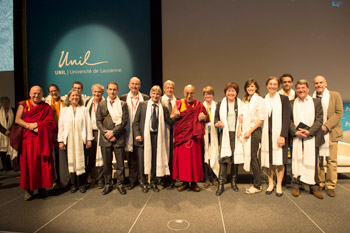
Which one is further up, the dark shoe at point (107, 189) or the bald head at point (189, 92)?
the bald head at point (189, 92)

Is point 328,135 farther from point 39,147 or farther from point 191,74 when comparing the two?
point 39,147

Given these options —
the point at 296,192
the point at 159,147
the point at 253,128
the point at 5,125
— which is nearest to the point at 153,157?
the point at 159,147

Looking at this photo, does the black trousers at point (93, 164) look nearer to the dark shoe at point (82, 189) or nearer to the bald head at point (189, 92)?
the dark shoe at point (82, 189)

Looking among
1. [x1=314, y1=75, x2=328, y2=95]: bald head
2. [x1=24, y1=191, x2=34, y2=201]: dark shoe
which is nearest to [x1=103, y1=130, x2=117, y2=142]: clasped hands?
[x1=24, y1=191, x2=34, y2=201]: dark shoe

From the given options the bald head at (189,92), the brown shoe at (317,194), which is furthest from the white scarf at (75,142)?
the brown shoe at (317,194)

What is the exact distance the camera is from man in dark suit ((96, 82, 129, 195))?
9.76 feet

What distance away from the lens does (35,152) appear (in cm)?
282

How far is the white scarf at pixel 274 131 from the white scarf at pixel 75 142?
261cm

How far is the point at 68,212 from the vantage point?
8.20 feet

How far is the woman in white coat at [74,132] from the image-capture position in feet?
10.0

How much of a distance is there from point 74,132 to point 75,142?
15 centimetres

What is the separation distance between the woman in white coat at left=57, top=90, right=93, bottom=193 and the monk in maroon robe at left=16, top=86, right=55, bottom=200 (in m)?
0.21

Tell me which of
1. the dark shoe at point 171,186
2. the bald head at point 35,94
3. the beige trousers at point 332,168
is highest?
the bald head at point 35,94

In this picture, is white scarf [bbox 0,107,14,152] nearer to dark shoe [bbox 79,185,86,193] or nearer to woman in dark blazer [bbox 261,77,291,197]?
dark shoe [bbox 79,185,86,193]
